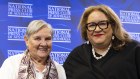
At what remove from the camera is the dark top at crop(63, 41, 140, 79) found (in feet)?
8.32

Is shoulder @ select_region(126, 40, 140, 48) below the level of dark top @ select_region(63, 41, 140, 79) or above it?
above

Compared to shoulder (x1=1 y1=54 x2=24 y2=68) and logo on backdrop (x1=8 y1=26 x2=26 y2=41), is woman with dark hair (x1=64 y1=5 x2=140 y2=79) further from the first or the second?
logo on backdrop (x1=8 y1=26 x2=26 y2=41)

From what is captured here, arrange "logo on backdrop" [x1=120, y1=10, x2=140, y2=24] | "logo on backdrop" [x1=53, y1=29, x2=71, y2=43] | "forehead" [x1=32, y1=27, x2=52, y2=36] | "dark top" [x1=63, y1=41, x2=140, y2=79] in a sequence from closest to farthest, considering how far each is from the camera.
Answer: "dark top" [x1=63, y1=41, x2=140, y2=79] < "forehead" [x1=32, y1=27, x2=52, y2=36] < "logo on backdrop" [x1=53, y1=29, x2=71, y2=43] < "logo on backdrop" [x1=120, y1=10, x2=140, y2=24]

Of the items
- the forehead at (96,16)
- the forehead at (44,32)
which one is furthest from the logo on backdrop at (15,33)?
the forehead at (96,16)

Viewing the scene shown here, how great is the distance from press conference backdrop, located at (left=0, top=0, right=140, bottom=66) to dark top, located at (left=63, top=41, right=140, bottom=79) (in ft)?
5.00

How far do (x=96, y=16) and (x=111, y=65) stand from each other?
40cm

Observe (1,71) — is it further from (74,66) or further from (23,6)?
(23,6)

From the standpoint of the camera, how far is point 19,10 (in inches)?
164

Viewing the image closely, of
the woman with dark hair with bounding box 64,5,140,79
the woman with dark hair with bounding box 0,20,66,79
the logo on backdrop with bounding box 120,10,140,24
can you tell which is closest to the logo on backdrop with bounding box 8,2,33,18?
the logo on backdrop with bounding box 120,10,140,24

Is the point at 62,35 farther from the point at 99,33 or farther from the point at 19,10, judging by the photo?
the point at 99,33

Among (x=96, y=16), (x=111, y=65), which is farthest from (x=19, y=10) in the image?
(x=111, y=65)

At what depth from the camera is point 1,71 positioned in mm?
2740

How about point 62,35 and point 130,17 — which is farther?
point 130,17

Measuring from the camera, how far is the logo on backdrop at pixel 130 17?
15.0ft
